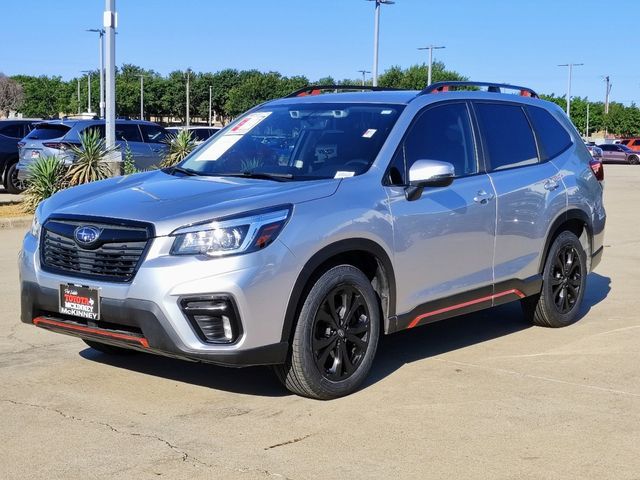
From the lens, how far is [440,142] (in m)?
6.28

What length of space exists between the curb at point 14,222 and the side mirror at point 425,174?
32.2 ft

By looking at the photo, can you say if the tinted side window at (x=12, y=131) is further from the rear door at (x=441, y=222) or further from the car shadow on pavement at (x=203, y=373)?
the rear door at (x=441, y=222)

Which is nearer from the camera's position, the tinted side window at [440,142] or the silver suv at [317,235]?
the silver suv at [317,235]

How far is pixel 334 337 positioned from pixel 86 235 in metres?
1.52

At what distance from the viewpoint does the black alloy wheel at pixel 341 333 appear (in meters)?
5.29

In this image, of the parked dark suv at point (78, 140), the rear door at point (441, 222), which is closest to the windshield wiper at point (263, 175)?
the rear door at point (441, 222)

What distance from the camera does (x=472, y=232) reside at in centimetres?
627

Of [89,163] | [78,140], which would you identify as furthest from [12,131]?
[89,163]

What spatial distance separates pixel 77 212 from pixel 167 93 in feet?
356

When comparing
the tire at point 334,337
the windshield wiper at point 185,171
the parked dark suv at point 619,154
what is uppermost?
the windshield wiper at point 185,171

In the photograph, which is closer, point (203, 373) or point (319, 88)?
point (203, 373)

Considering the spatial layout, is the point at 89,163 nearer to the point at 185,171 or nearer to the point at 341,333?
the point at 185,171

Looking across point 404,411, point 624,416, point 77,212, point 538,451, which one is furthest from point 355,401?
point 77,212

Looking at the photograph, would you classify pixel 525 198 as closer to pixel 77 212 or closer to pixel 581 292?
pixel 581 292
